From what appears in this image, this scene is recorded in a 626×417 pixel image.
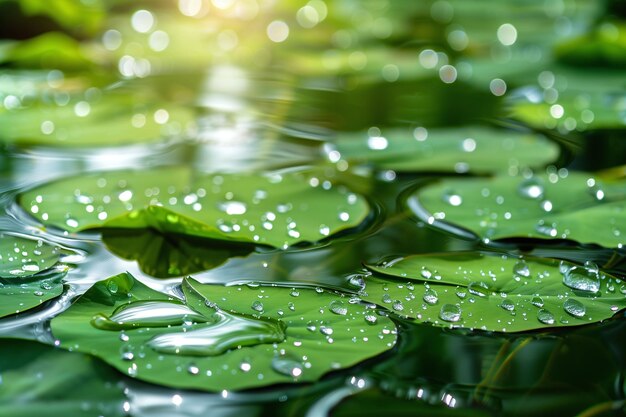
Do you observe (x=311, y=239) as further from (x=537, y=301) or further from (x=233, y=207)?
(x=537, y=301)

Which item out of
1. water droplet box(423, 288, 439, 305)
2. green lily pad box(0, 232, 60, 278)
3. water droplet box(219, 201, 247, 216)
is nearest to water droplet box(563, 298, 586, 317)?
water droplet box(423, 288, 439, 305)

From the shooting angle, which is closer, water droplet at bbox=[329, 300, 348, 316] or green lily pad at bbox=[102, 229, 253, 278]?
water droplet at bbox=[329, 300, 348, 316]

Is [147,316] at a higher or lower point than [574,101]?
lower

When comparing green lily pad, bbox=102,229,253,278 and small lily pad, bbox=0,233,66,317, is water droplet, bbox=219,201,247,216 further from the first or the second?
small lily pad, bbox=0,233,66,317

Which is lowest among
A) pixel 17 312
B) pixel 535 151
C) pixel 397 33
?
pixel 17 312

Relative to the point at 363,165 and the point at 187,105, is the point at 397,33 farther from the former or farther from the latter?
the point at 363,165

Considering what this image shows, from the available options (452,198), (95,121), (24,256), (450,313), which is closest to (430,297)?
(450,313)

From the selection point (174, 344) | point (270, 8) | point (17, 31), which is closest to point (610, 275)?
point (174, 344)
